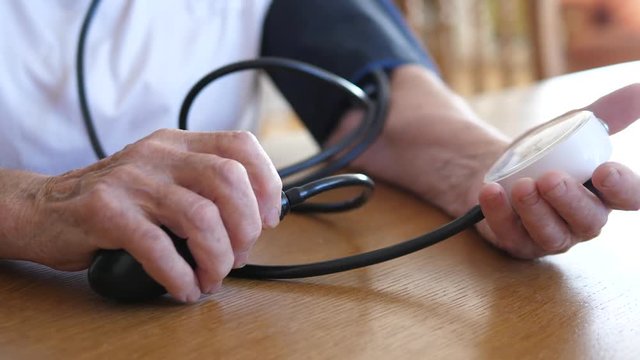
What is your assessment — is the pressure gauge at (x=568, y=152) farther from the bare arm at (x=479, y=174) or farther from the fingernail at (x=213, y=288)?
the fingernail at (x=213, y=288)

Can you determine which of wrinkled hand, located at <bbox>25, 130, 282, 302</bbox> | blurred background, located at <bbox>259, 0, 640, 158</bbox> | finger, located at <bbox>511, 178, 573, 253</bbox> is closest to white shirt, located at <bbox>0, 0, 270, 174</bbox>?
wrinkled hand, located at <bbox>25, 130, 282, 302</bbox>

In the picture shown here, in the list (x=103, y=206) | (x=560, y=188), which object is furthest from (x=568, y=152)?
(x=103, y=206)

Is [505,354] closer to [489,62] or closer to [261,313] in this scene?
[261,313]

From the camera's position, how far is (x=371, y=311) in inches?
15.1

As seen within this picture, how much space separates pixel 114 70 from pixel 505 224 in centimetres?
39

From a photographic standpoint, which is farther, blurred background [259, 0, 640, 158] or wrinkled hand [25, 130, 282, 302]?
blurred background [259, 0, 640, 158]

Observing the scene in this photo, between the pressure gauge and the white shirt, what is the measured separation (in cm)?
35

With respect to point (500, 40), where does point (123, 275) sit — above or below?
above

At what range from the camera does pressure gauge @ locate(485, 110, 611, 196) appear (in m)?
0.41

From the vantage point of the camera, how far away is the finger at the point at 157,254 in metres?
0.36

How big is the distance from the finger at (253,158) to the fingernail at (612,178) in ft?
0.53

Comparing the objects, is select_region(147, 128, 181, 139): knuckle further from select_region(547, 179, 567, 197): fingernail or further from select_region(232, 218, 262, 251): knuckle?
select_region(547, 179, 567, 197): fingernail

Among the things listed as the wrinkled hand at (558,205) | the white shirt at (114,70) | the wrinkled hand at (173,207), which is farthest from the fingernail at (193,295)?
the white shirt at (114,70)

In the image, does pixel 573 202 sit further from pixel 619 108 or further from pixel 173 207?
pixel 173 207
